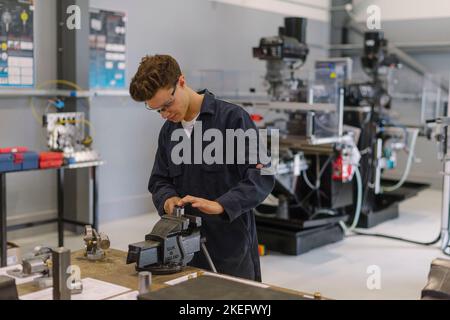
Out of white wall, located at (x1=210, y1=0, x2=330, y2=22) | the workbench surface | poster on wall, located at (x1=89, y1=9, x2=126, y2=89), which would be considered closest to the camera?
the workbench surface

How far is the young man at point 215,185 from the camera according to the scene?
2043 mm

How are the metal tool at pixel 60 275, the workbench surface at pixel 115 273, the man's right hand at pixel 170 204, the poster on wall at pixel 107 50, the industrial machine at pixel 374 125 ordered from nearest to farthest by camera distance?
the metal tool at pixel 60 275, the workbench surface at pixel 115 273, the man's right hand at pixel 170 204, the poster on wall at pixel 107 50, the industrial machine at pixel 374 125

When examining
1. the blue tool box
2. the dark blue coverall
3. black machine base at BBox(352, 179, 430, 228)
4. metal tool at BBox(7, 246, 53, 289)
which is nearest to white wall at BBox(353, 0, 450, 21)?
black machine base at BBox(352, 179, 430, 228)

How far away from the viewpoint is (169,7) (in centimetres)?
578

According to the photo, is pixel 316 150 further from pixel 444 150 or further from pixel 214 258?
pixel 214 258

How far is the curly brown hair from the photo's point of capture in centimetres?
189

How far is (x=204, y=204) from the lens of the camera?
1.96 metres

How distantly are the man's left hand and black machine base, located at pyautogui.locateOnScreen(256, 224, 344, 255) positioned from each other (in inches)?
103

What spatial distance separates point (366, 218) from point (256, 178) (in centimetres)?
354

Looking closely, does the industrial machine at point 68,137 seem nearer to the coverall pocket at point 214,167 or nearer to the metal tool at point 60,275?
the coverall pocket at point 214,167

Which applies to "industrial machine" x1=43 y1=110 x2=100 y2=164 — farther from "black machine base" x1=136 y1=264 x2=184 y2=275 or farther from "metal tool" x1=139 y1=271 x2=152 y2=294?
"metal tool" x1=139 y1=271 x2=152 y2=294

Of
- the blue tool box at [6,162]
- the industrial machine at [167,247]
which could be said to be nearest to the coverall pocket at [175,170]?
the industrial machine at [167,247]

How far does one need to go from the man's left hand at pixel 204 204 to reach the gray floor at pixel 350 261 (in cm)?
193

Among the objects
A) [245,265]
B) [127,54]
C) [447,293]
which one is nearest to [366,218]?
[127,54]
